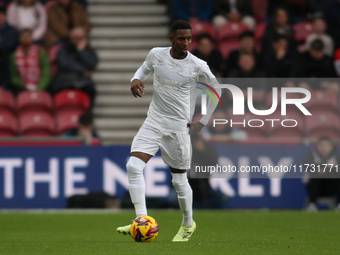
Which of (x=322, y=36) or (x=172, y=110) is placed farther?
(x=322, y=36)

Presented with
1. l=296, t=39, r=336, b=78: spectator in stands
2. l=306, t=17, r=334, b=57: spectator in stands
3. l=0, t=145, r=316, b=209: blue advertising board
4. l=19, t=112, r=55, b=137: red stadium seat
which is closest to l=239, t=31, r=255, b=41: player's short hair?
l=296, t=39, r=336, b=78: spectator in stands

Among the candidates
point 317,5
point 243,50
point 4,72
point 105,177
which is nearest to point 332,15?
point 317,5

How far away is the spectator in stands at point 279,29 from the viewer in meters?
13.5

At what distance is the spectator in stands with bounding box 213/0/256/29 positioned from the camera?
14531 millimetres

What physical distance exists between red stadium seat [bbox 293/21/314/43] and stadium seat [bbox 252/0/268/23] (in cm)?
92

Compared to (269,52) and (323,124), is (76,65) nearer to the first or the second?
(269,52)

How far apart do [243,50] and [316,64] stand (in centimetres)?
148

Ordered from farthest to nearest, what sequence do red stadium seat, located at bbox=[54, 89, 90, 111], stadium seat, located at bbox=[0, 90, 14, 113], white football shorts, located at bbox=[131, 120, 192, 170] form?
red stadium seat, located at bbox=[54, 89, 90, 111] → stadium seat, located at bbox=[0, 90, 14, 113] → white football shorts, located at bbox=[131, 120, 192, 170]

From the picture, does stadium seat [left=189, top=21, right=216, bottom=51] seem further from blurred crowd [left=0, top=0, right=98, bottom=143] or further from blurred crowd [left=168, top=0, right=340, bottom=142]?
blurred crowd [left=0, top=0, right=98, bottom=143]

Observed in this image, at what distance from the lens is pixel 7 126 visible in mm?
12438

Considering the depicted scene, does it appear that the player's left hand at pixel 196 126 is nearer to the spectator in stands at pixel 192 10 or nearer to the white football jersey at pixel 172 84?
the white football jersey at pixel 172 84

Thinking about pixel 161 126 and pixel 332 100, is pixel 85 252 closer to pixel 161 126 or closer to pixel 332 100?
pixel 161 126

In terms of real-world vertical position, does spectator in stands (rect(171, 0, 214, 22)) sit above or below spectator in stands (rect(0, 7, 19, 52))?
above

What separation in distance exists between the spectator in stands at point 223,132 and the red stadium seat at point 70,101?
271cm
